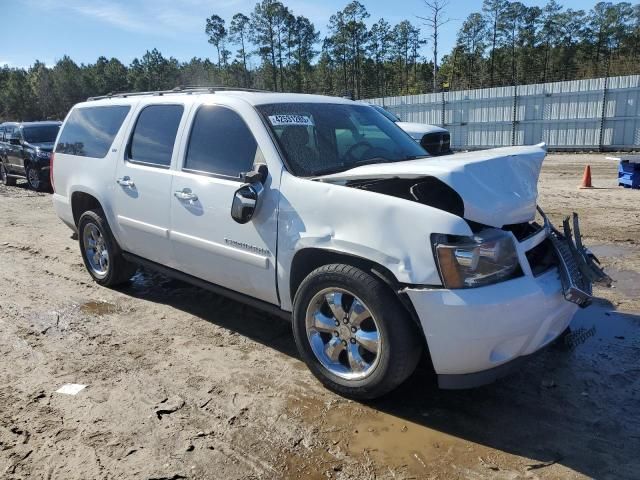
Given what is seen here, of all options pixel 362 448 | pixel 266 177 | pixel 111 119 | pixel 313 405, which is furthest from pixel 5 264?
pixel 362 448

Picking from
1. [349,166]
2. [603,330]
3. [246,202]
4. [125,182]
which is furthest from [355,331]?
[125,182]

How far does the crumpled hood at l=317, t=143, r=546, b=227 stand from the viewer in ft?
9.48

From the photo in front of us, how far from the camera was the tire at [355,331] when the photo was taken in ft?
9.77

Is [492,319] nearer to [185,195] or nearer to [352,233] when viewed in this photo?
[352,233]

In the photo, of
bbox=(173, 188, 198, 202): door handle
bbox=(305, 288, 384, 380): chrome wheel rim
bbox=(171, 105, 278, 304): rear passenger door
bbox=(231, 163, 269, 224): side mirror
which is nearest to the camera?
bbox=(305, 288, 384, 380): chrome wheel rim

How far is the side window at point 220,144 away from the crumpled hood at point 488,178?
723 mm

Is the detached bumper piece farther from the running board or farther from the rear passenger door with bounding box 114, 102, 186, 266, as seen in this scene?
the rear passenger door with bounding box 114, 102, 186, 266

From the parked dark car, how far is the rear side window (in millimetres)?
9328

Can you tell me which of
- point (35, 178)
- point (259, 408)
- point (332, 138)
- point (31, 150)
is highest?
point (332, 138)

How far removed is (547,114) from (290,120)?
22.1 meters

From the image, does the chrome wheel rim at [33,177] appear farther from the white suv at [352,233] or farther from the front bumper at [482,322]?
the front bumper at [482,322]

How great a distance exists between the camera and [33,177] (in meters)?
14.7

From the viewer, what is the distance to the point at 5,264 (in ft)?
22.7

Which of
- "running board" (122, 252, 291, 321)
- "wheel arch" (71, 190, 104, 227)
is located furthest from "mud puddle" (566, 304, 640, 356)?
"wheel arch" (71, 190, 104, 227)
